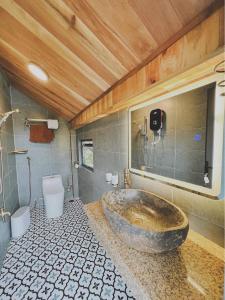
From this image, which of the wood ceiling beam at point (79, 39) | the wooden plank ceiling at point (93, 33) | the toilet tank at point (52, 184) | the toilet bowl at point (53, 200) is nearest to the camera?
the wooden plank ceiling at point (93, 33)

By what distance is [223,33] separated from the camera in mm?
517

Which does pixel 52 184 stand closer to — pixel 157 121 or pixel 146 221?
pixel 146 221

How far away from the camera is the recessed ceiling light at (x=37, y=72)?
1.54 metres

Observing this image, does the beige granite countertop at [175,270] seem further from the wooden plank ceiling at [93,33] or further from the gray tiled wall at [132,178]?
the wooden plank ceiling at [93,33]

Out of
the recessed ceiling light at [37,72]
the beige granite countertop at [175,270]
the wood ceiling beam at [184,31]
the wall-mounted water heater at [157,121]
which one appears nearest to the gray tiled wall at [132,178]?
the beige granite countertop at [175,270]

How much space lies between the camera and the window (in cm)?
270

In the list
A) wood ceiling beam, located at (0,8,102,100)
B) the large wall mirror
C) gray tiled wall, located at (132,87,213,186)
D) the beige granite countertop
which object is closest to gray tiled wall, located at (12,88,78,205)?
wood ceiling beam, located at (0,8,102,100)

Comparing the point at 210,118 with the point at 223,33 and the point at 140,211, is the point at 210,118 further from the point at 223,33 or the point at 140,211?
the point at 140,211

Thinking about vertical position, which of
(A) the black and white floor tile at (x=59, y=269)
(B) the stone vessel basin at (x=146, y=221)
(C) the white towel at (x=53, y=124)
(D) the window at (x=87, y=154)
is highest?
(C) the white towel at (x=53, y=124)

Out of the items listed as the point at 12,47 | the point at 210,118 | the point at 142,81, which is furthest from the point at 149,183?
the point at 12,47

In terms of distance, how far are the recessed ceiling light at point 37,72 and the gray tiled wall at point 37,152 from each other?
135cm

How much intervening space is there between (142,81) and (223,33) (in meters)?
0.48

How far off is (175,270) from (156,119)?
3.04ft

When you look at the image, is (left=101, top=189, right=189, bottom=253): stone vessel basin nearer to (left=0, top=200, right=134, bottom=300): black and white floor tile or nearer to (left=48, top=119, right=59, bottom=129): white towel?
(left=0, top=200, right=134, bottom=300): black and white floor tile
